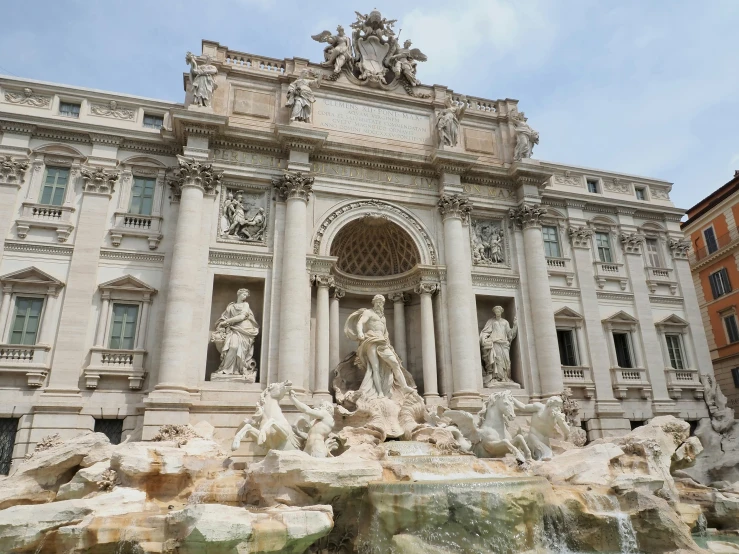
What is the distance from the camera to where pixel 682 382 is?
70.7 feet

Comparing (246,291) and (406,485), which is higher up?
(246,291)

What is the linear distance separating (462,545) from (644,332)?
16.5 m

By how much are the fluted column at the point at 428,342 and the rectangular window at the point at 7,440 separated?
12.3 m

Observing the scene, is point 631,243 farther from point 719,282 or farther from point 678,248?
point 719,282

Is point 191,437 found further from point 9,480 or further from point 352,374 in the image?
point 352,374

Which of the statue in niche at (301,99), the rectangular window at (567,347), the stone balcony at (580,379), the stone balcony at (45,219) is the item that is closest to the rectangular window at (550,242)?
the rectangular window at (567,347)

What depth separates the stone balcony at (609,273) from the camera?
72.5ft

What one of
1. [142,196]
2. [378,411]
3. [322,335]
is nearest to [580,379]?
[378,411]

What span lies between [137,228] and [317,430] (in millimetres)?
9600

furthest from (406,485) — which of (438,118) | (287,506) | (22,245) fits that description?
(438,118)

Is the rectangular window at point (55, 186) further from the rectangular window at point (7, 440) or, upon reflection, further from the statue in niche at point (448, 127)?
the statue in niche at point (448, 127)

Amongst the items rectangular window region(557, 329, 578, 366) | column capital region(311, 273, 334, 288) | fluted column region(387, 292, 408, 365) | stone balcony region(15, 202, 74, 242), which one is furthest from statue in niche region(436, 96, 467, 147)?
stone balcony region(15, 202, 74, 242)

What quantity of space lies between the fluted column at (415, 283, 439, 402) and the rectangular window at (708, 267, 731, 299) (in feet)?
65.4

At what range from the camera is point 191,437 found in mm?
13156
